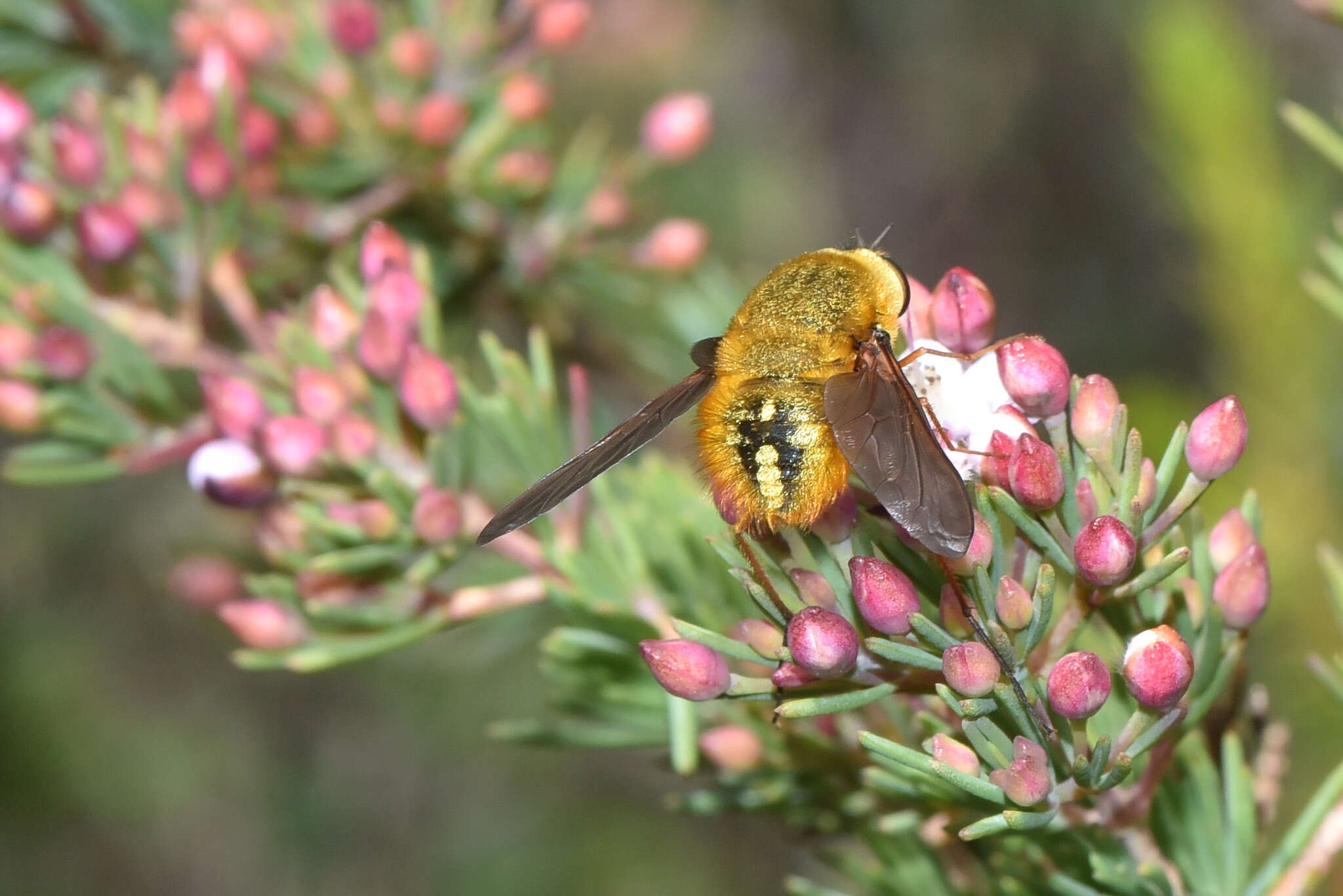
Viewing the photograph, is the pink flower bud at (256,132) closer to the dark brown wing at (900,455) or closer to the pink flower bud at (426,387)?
the pink flower bud at (426,387)

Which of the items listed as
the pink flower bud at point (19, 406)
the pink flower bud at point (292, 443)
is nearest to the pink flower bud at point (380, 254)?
the pink flower bud at point (292, 443)

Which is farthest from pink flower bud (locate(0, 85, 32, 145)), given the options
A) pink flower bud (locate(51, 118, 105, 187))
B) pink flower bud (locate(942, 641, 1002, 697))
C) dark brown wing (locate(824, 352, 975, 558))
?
pink flower bud (locate(942, 641, 1002, 697))

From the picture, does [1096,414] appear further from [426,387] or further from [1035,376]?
[426,387]

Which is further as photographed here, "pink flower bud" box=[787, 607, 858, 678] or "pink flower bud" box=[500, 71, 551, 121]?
"pink flower bud" box=[500, 71, 551, 121]

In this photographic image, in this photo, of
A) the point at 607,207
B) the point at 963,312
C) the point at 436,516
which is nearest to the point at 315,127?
the point at 607,207

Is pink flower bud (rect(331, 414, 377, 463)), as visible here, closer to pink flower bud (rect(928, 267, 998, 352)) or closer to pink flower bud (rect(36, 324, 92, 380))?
pink flower bud (rect(36, 324, 92, 380))

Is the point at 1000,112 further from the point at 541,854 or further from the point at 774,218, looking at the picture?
the point at 541,854
